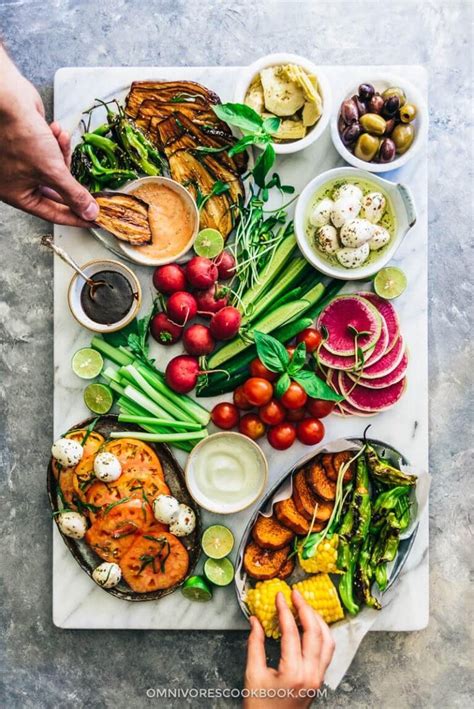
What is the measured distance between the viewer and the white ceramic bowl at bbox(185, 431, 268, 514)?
3.24 metres

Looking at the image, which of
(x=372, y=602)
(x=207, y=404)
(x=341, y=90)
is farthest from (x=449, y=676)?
(x=341, y=90)

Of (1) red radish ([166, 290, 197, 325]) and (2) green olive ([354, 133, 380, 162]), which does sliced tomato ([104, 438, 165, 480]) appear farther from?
(2) green olive ([354, 133, 380, 162])

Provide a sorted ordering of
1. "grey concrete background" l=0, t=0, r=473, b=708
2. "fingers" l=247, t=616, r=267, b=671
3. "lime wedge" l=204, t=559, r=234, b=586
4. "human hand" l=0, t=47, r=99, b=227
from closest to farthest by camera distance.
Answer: "human hand" l=0, t=47, r=99, b=227 → "fingers" l=247, t=616, r=267, b=671 → "lime wedge" l=204, t=559, r=234, b=586 → "grey concrete background" l=0, t=0, r=473, b=708

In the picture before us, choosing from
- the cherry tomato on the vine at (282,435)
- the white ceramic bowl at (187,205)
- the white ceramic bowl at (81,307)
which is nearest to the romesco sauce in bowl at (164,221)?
the white ceramic bowl at (187,205)

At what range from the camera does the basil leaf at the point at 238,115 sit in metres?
3.12

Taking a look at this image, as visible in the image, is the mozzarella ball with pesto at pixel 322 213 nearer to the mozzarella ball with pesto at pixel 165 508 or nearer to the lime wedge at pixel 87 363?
the lime wedge at pixel 87 363

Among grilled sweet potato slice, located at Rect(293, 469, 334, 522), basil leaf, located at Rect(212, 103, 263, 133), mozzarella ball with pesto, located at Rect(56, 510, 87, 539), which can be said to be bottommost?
mozzarella ball with pesto, located at Rect(56, 510, 87, 539)

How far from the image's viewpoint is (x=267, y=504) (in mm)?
3221

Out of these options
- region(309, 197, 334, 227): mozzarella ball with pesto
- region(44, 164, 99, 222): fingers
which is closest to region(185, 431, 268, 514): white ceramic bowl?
region(309, 197, 334, 227): mozzarella ball with pesto

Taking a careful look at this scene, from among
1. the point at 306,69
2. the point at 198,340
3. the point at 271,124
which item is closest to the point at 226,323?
the point at 198,340

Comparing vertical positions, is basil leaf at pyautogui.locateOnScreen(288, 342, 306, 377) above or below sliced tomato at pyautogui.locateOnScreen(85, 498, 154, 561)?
above

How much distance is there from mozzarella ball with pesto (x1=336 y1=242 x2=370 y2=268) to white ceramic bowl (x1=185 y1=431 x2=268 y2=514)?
3.09 feet

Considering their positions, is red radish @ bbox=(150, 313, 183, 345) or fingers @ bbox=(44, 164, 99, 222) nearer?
fingers @ bbox=(44, 164, 99, 222)

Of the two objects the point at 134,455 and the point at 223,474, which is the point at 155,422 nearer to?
the point at 134,455
